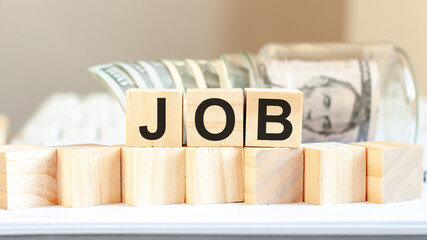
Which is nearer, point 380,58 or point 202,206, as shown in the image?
point 202,206

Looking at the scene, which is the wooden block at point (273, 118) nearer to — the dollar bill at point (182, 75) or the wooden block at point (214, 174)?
the wooden block at point (214, 174)

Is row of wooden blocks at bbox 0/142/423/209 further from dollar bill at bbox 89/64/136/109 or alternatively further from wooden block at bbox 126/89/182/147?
dollar bill at bbox 89/64/136/109

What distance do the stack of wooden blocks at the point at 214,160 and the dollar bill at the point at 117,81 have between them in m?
0.18

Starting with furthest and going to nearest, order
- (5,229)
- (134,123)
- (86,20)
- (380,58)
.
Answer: (86,20) < (380,58) < (134,123) < (5,229)

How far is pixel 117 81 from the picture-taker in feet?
2.79

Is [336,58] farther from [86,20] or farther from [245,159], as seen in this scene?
[86,20]

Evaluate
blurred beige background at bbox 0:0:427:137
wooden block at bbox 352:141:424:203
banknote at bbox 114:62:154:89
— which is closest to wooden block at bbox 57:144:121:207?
banknote at bbox 114:62:154:89

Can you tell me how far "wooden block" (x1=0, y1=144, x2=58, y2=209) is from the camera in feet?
2.05

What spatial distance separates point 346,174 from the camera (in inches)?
26.5

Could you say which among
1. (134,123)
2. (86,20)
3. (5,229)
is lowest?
(5,229)

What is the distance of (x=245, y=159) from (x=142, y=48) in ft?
7.53

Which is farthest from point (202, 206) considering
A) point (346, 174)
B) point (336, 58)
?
point (336, 58)

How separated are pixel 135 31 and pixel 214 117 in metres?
2.29

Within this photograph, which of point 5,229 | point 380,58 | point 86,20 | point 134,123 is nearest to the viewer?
point 5,229
